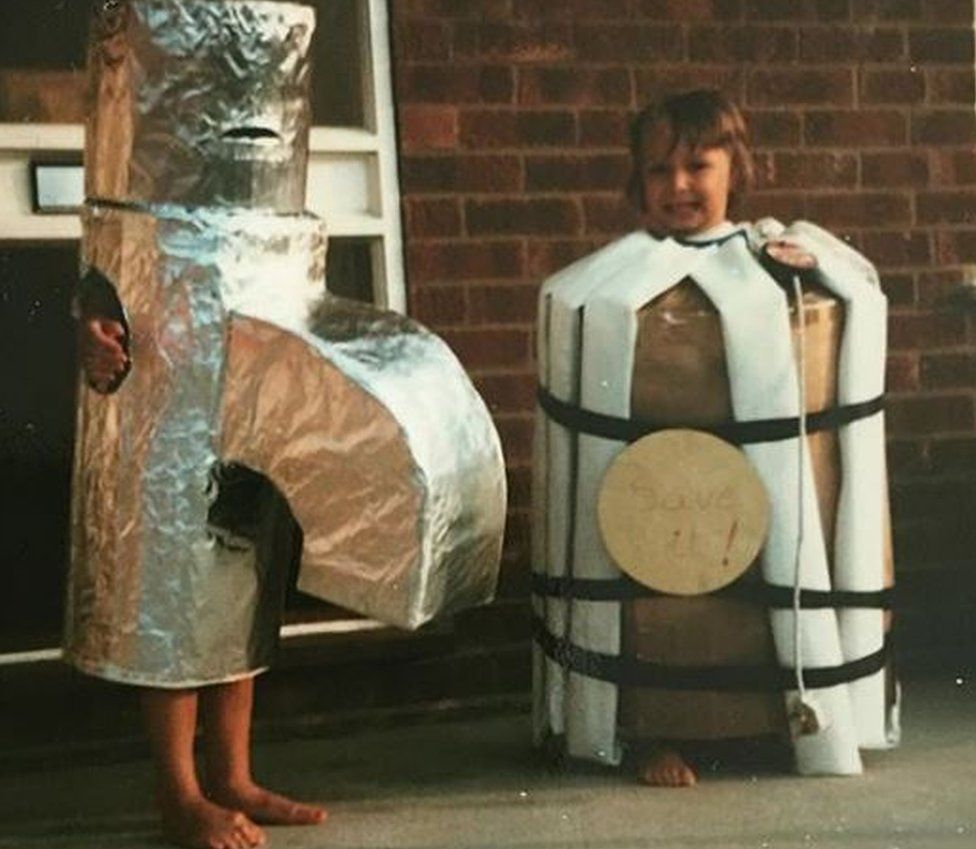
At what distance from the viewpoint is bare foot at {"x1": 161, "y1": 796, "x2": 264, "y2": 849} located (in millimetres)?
3354

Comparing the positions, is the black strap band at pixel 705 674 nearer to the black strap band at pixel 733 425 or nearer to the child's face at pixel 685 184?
Answer: the black strap band at pixel 733 425

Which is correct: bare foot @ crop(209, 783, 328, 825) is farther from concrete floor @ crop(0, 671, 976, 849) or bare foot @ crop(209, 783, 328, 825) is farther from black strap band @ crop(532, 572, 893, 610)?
black strap band @ crop(532, 572, 893, 610)

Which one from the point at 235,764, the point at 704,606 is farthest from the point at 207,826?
the point at 704,606

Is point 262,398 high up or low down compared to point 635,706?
up

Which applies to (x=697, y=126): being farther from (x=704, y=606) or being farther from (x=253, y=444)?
(x=253, y=444)

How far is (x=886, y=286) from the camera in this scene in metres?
4.70

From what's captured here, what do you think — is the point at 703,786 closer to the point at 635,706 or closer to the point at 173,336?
the point at 635,706

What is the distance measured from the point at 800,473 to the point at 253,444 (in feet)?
3.56

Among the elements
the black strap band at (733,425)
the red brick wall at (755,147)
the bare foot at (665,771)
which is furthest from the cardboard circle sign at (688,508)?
the red brick wall at (755,147)

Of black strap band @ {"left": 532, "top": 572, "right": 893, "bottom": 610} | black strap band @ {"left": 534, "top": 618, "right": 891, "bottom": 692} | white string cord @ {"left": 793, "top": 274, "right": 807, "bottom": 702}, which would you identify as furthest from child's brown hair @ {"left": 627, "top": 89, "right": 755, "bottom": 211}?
black strap band @ {"left": 534, "top": 618, "right": 891, "bottom": 692}

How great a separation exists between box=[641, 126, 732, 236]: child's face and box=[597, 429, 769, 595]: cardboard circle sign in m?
0.45

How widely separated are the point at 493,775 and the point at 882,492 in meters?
0.96

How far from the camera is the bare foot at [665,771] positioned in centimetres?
370

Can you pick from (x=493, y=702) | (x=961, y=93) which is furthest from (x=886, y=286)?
(x=493, y=702)
